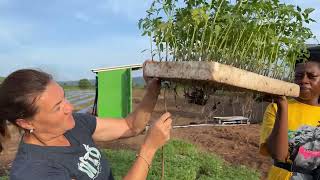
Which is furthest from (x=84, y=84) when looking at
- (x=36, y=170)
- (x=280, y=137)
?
(x=36, y=170)

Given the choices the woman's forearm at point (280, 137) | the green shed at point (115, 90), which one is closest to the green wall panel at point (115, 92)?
the green shed at point (115, 90)

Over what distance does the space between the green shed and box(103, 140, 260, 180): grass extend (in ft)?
17.3

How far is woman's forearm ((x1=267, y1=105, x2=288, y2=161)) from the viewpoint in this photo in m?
2.31

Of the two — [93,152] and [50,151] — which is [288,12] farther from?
[50,151]

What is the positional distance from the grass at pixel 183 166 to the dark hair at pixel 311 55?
10.2 ft

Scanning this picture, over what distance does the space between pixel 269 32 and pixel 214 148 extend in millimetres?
7335

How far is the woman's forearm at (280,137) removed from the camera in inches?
90.8

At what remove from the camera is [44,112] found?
1.96 meters

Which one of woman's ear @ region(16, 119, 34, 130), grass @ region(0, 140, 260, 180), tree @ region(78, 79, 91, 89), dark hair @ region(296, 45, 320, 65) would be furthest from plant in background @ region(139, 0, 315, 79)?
tree @ region(78, 79, 91, 89)

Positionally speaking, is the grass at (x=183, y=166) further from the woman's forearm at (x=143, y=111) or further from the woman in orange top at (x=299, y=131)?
the woman in orange top at (x=299, y=131)

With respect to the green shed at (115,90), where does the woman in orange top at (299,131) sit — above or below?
above

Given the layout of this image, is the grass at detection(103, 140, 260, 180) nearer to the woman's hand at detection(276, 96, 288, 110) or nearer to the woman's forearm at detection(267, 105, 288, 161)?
the woman's forearm at detection(267, 105, 288, 161)

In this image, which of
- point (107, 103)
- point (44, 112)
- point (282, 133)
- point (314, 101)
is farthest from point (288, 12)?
point (107, 103)

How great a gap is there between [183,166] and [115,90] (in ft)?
23.1
